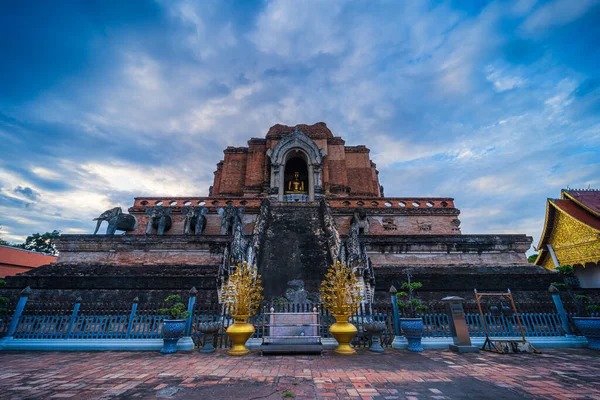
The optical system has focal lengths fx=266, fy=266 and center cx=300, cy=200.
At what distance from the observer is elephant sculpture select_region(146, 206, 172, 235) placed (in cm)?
1451

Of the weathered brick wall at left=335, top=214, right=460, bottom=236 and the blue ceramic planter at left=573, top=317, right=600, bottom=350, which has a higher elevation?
the weathered brick wall at left=335, top=214, right=460, bottom=236

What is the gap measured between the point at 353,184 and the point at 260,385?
1941 cm

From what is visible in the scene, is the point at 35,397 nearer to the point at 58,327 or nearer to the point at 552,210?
the point at 58,327

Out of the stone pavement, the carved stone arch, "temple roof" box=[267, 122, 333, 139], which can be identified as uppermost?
"temple roof" box=[267, 122, 333, 139]

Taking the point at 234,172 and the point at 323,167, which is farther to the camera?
the point at 234,172

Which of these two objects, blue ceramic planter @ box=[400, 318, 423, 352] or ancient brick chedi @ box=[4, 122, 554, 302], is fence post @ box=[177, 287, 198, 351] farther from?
blue ceramic planter @ box=[400, 318, 423, 352]

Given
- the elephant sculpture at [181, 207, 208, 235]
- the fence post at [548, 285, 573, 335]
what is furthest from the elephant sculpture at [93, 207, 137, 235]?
the fence post at [548, 285, 573, 335]

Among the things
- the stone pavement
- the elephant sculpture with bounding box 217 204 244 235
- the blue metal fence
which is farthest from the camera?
the elephant sculpture with bounding box 217 204 244 235

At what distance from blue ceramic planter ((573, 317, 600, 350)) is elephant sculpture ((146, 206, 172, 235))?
16340mm

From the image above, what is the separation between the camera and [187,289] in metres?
9.73

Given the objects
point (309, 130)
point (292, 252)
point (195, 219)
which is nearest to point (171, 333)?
point (292, 252)

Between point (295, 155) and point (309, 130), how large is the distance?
3739 mm

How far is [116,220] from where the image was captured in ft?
46.2

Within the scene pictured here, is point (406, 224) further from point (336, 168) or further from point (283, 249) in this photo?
point (283, 249)
